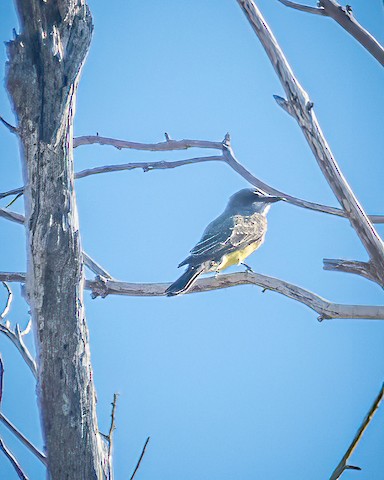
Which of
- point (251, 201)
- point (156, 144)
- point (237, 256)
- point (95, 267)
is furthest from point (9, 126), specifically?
point (251, 201)

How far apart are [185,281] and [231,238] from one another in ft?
4.76

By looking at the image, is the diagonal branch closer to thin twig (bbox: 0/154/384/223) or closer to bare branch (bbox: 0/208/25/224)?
thin twig (bbox: 0/154/384/223)

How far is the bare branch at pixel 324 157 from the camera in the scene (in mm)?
3271

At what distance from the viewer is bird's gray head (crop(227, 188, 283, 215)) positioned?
721 centimetres

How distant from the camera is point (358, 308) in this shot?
3.68 meters

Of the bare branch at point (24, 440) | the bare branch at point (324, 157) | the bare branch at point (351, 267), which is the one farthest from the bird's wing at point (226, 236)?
the bare branch at point (24, 440)

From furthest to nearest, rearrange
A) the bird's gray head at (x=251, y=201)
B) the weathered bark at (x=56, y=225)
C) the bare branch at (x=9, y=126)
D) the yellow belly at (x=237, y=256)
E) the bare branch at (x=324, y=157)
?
the bird's gray head at (x=251, y=201) → the yellow belly at (x=237, y=256) → the bare branch at (x=324, y=157) → the bare branch at (x=9, y=126) → the weathered bark at (x=56, y=225)

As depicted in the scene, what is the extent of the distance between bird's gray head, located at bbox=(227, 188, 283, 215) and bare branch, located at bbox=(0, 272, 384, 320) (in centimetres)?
246

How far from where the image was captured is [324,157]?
336 cm

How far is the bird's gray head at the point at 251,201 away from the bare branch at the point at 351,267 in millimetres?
3324

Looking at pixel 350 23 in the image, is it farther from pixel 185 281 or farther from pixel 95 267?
pixel 95 267

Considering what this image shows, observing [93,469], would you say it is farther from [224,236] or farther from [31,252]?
[224,236]

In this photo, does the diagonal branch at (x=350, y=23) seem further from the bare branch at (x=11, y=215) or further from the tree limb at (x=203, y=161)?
the bare branch at (x=11, y=215)

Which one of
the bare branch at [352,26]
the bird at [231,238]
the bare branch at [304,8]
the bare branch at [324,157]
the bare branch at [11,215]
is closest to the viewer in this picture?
the bare branch at [324,157]
